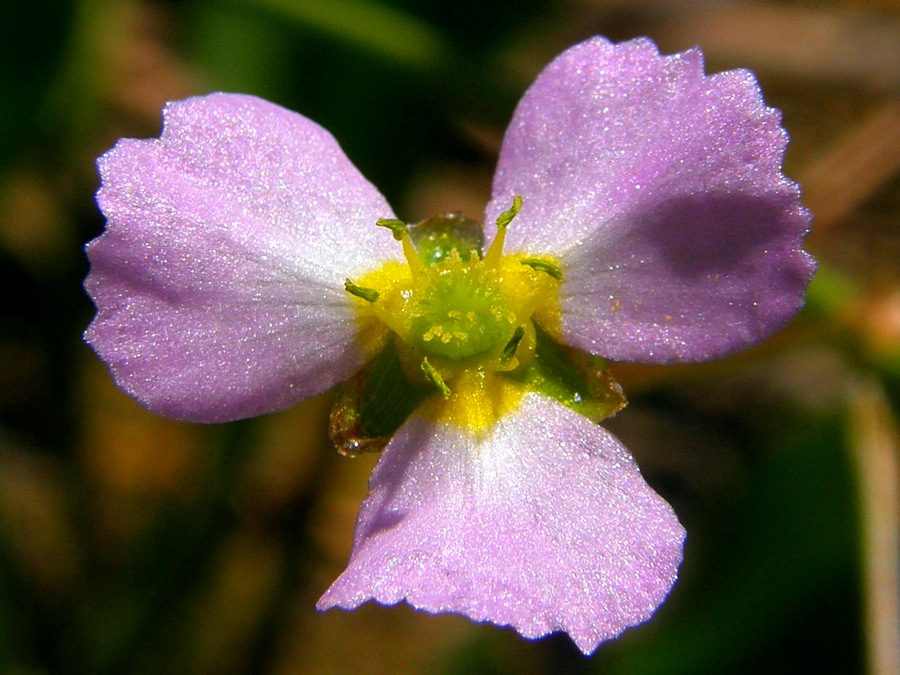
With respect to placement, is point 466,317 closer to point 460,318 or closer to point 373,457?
point 460,318

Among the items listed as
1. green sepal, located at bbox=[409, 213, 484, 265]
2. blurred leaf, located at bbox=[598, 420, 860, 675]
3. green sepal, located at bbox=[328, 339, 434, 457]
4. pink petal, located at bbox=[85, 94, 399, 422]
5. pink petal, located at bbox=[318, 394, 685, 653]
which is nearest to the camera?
pink petal, located at bbox=[318, 394, 685, 653]

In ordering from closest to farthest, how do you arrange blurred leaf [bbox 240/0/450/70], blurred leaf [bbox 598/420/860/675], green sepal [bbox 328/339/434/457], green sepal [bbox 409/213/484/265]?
1. green sepal [bbox 328/339/434/457]
2. green sepal [bbox 409/213/484/265]
3. blurred leaf [bbox 598/420/860/675]
4. blurred leaf [bbox 240/0/450/70]

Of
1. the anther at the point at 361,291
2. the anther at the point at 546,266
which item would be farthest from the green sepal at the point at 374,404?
the anther at the point at 546,266

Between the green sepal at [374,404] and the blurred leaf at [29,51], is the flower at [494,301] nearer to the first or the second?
the green sepal at [374,404]

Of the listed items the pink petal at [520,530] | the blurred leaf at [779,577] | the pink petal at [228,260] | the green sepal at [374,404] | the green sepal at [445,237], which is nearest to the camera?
the pink petal at [520,530]

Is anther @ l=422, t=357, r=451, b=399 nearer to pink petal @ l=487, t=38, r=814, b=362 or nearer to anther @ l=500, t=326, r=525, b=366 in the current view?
anther @ l=500, t=326, r=525, b=366

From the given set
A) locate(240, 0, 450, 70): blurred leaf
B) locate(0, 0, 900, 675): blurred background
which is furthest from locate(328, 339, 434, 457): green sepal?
locate(240, 0, 450, 70): blurred leaf

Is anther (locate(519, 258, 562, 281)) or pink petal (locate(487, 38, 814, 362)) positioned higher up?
pink petal (locate(487, 38, 814, 362))
